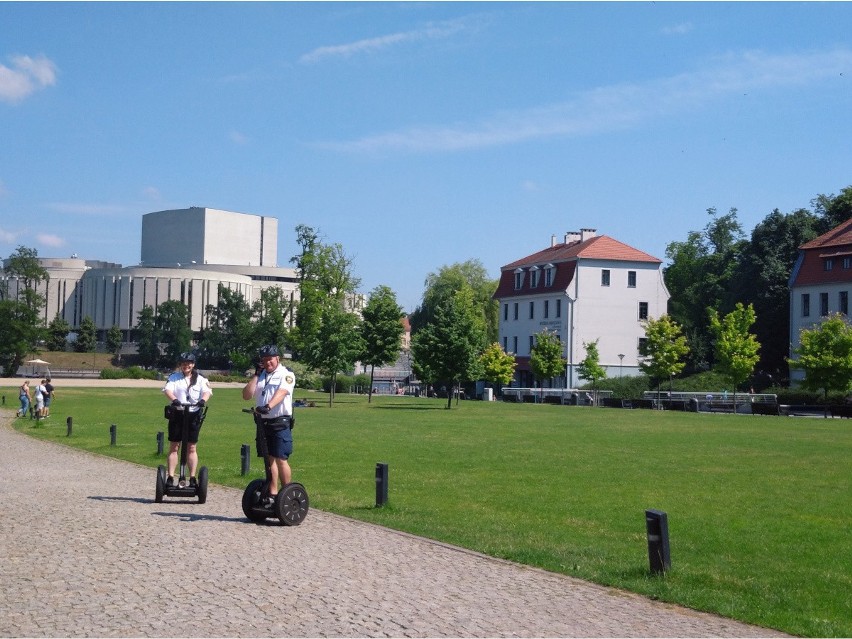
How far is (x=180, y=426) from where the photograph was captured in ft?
45.5

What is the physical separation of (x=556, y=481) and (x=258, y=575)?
10.1m

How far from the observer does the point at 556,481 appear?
1856 centimetres

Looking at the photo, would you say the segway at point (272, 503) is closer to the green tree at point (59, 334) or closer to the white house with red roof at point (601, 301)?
the white house with red roof at point (601, 301)

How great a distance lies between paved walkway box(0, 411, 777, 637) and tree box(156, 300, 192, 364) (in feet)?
453

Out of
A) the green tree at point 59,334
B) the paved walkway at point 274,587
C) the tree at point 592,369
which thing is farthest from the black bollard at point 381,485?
the green tree at point 59,334

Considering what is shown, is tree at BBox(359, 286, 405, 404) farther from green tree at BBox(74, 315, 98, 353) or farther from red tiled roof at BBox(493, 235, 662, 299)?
green tree at BBox(74, 315, 98, 353)

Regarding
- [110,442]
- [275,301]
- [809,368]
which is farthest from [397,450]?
[275,301]

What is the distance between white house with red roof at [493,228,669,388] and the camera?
278ft

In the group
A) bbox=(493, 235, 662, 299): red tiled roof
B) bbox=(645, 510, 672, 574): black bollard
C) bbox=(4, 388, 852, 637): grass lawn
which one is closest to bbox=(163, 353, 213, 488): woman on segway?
bbox=(4, 388, 852, 637): grass lawn

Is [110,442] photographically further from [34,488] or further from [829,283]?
[829,283]

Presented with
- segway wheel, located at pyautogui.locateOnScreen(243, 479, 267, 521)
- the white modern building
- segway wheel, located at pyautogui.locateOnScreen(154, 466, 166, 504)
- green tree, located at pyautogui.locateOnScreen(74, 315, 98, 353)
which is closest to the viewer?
segway wheel, located at pyautogui.locateOnScreen(243, 479, 267, 521)

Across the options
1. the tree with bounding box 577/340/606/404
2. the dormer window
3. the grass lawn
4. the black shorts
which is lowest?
the grass lawn

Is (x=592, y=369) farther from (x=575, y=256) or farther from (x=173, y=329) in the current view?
(x=173, y=329)

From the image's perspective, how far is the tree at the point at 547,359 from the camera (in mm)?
79000
